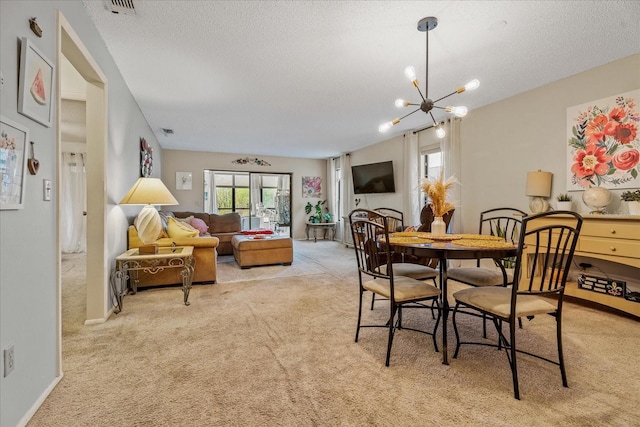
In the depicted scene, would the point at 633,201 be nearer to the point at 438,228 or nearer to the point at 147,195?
the point at 438,228

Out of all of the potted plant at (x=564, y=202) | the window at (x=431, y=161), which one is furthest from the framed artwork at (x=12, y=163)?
the window at (x=431, y=161)

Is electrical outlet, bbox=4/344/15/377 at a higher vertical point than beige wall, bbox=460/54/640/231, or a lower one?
lower

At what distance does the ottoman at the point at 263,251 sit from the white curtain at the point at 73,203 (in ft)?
12.0

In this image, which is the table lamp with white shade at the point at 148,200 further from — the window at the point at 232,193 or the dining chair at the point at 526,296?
the window at the point at 232,193

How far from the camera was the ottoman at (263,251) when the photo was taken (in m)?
4.90

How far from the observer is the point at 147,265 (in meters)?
3.50

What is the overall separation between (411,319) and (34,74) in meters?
3.08

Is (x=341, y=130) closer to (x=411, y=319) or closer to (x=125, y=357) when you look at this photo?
(x=411, y=319)

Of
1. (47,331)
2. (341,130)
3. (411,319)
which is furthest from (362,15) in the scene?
(341,130)

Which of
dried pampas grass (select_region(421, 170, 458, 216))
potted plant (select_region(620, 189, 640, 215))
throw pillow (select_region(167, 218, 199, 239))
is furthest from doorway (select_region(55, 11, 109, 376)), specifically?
potted plant (select_region(620, 189, 640, 215))

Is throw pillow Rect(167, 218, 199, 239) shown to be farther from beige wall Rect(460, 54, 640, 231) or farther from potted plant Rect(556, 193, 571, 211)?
potted plant Rect(556, 193, 571, 211)

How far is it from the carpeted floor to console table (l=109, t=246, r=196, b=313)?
10.1 inches

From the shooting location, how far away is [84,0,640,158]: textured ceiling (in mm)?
2230

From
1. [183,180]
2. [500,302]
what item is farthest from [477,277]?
[183,180]
